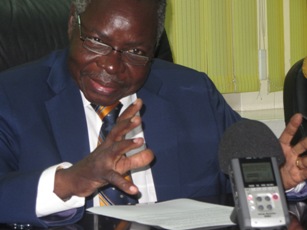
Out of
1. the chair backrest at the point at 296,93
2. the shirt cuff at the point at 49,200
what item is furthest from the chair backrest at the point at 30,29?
the chair backrest at the point at 296,93

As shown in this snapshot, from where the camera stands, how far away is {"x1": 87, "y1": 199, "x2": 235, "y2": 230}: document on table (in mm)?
1255

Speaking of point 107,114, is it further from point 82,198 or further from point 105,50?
point 82,198

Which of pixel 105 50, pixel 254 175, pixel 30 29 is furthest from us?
pixel 30 29

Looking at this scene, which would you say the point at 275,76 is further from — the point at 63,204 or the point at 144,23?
the point at 63,204

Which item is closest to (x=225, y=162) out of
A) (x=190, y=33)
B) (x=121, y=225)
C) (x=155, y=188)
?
(x=121, y=225)

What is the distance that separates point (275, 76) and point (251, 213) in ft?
9.29

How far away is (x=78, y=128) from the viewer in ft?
5.51

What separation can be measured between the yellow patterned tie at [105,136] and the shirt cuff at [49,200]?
19 cm

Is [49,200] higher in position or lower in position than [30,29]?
lower

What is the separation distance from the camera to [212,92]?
1981mm

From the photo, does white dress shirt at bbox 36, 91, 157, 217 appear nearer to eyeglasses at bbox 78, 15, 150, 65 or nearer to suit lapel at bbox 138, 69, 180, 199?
suit lapel at bbox 138, 69, 180, 199

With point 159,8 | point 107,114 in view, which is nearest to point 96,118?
point 107,114

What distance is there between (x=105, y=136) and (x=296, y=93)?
62 cm

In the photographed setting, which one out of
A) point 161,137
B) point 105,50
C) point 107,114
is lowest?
point 161,137
